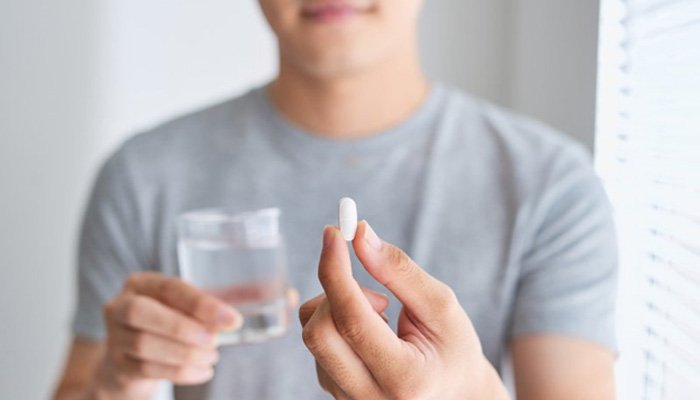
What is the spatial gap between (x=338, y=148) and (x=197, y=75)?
47 cm

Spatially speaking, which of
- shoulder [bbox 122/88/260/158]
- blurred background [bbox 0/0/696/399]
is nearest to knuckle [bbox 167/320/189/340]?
shoulder [bbox 122/88/260/158]

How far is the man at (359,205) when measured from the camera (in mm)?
666

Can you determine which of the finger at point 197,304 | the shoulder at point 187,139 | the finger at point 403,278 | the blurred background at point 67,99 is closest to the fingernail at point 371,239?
the finger at point 403,278

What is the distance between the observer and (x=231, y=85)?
1152 millimetres

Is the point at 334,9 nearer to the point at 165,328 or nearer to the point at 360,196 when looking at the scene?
the point at 360,196

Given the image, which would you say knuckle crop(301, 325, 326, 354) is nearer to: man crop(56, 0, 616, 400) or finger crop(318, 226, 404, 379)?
finger crop(318, 226, 404, 379)

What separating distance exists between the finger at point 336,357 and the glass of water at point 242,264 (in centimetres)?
24

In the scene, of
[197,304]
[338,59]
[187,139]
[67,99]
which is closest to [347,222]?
[197,304]

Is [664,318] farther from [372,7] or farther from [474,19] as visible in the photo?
[474,19]

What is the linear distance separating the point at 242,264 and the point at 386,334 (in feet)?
0.88

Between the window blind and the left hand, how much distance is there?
313mm

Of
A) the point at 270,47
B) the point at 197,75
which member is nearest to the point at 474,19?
the point at 270,47

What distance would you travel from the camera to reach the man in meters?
0.67

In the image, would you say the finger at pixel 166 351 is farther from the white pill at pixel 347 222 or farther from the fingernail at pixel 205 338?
the white pill at pixel 347 222
